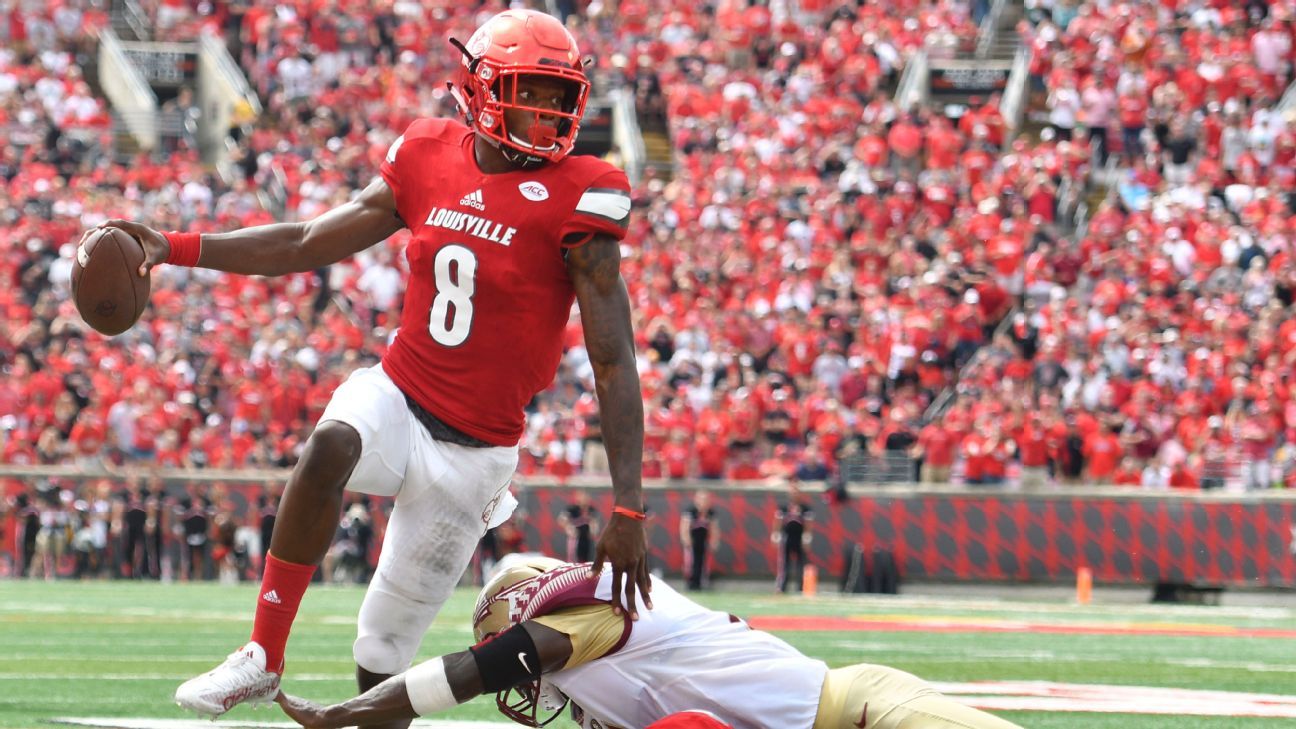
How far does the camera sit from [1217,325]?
16.8m

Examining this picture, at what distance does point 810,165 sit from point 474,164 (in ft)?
53.9

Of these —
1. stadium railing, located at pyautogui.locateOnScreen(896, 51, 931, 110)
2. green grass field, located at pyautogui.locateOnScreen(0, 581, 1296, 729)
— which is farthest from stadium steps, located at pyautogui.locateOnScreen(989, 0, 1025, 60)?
green grass field, located at pyautogui.locateOnScreen(0, 581, 1296, 729)

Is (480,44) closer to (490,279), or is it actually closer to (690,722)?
(490,279)

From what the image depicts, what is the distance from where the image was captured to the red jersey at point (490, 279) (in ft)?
16.3

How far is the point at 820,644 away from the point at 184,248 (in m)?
6.41

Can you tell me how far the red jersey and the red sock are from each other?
0.52 m

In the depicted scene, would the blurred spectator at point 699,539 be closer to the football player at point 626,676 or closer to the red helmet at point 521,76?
the red helmet at point 521,76

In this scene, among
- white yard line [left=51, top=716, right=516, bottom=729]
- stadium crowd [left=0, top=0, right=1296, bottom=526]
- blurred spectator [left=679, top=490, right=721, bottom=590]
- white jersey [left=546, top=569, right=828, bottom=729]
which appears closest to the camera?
white jersey [left=546, top=569, right=828, bottom=729]

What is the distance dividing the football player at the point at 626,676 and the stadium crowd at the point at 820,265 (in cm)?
1218

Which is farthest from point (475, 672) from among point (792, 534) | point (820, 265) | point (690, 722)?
point (820, 265)

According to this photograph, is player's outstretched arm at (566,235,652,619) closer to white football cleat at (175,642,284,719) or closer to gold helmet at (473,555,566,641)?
gold helmet at (473,555,566,641)

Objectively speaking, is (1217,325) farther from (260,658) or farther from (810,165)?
(260,658)

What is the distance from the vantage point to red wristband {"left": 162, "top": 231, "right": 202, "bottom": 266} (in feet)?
16.6

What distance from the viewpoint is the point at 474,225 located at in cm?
499
